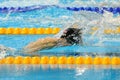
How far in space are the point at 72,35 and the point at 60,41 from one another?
0.21 meters

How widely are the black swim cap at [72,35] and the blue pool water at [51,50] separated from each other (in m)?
0.09

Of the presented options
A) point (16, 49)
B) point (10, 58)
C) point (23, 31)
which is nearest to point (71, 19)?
point (23, 31)

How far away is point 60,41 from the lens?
5875mm

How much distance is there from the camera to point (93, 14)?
674cm

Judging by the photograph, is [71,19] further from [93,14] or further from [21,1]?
[21,1]

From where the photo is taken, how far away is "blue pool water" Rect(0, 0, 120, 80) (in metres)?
4.61

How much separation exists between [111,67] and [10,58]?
1406 millimetres

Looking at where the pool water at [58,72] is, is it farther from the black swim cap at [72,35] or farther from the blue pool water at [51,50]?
the black swim cap at [72,35]

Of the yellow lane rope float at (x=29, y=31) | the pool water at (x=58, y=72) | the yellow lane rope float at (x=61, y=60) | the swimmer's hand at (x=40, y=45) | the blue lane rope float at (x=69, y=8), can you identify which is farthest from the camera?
the blue lane rope float at (x=69, y=8)

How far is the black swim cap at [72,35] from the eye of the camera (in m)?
5.85

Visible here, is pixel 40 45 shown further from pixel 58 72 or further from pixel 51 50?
pixel 58 72

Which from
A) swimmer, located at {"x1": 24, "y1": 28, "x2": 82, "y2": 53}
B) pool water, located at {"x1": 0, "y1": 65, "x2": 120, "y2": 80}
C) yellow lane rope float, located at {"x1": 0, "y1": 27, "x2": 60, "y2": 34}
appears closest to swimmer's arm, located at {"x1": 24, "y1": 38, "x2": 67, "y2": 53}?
swimmer, located at {"x1": 24, "y1": 28, "x2": 82, "y2": 53}

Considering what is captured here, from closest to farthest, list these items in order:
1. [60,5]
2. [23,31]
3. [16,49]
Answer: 1. [16,49]
2. [23,31]
3. [60,5]

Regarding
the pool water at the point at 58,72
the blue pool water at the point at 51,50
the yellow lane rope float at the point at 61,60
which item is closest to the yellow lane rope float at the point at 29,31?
the blue pool water at the point at 51,50
